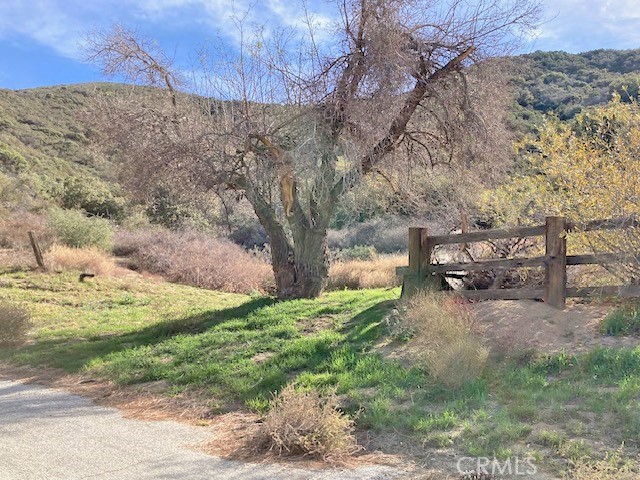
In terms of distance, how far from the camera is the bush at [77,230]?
23.5 metres

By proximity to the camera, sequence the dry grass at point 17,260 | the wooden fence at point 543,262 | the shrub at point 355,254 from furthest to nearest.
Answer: the shrub at point 355,254 → the dry grass at point 17,260 → the wooden fence at point 543,262

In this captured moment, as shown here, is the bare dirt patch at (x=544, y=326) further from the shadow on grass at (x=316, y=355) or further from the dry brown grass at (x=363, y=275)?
the dry brown grass at (x=363, y=275)

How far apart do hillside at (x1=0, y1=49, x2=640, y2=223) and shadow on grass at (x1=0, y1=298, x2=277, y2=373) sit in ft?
29.2

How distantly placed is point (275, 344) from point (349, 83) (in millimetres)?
5031

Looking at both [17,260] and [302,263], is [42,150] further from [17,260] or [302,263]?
[302,263]

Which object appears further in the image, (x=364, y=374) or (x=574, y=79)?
(x=574, y=79)

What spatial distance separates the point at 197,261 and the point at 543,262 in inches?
704

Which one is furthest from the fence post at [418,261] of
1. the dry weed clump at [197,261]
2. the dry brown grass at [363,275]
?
the dry weed clump at [197,261]

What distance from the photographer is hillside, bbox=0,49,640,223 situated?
101ft

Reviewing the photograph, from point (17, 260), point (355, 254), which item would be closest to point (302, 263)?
point (17, 260)

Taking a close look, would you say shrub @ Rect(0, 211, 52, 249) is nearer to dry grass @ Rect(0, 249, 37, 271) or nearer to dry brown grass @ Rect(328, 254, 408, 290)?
dry grass @ Rect(0, 249, 37, 271)

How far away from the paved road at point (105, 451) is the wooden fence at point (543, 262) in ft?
15.4

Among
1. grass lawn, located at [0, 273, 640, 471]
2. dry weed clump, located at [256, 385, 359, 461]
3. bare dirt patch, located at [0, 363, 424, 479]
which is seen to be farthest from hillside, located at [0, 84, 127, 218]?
dry weed clump, located at [256, 385, 359, 461]

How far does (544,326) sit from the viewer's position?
296 inches
